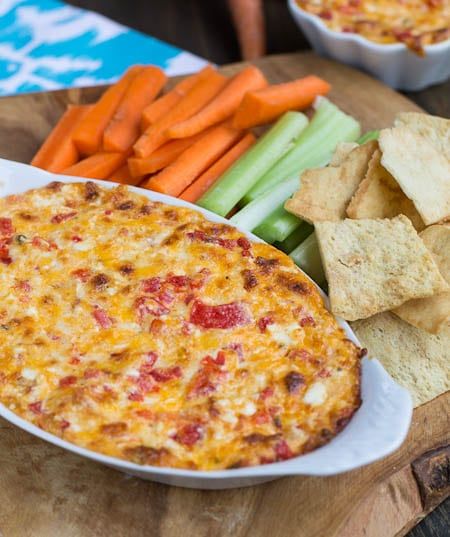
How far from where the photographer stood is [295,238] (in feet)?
12.8

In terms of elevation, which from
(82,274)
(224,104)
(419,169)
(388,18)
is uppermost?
(388,18)

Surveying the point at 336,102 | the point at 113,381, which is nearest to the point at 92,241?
the point at 113,381

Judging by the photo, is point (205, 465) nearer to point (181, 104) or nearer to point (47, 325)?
point (47, 325)

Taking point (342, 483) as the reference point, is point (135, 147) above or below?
above

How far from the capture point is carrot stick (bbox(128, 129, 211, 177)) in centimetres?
421

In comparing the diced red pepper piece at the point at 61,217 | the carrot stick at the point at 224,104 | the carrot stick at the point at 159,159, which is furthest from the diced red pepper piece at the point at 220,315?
the carrot stick at the point at 224,104

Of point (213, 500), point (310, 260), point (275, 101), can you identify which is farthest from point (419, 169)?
point (213, 500)

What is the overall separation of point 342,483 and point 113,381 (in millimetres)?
913

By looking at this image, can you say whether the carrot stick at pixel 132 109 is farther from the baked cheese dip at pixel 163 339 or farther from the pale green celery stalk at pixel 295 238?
the pale green celery stalk at pixel 295 238

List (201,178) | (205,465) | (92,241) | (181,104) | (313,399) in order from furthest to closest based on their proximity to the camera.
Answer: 1. (181,104)
2. (201,178)
3. (92,241)
4. (313,399)
5. (205,465)

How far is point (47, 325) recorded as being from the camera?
301cm

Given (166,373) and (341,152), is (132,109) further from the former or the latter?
(166,373)

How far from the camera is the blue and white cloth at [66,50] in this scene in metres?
5.44

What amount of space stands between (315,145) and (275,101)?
37cm
